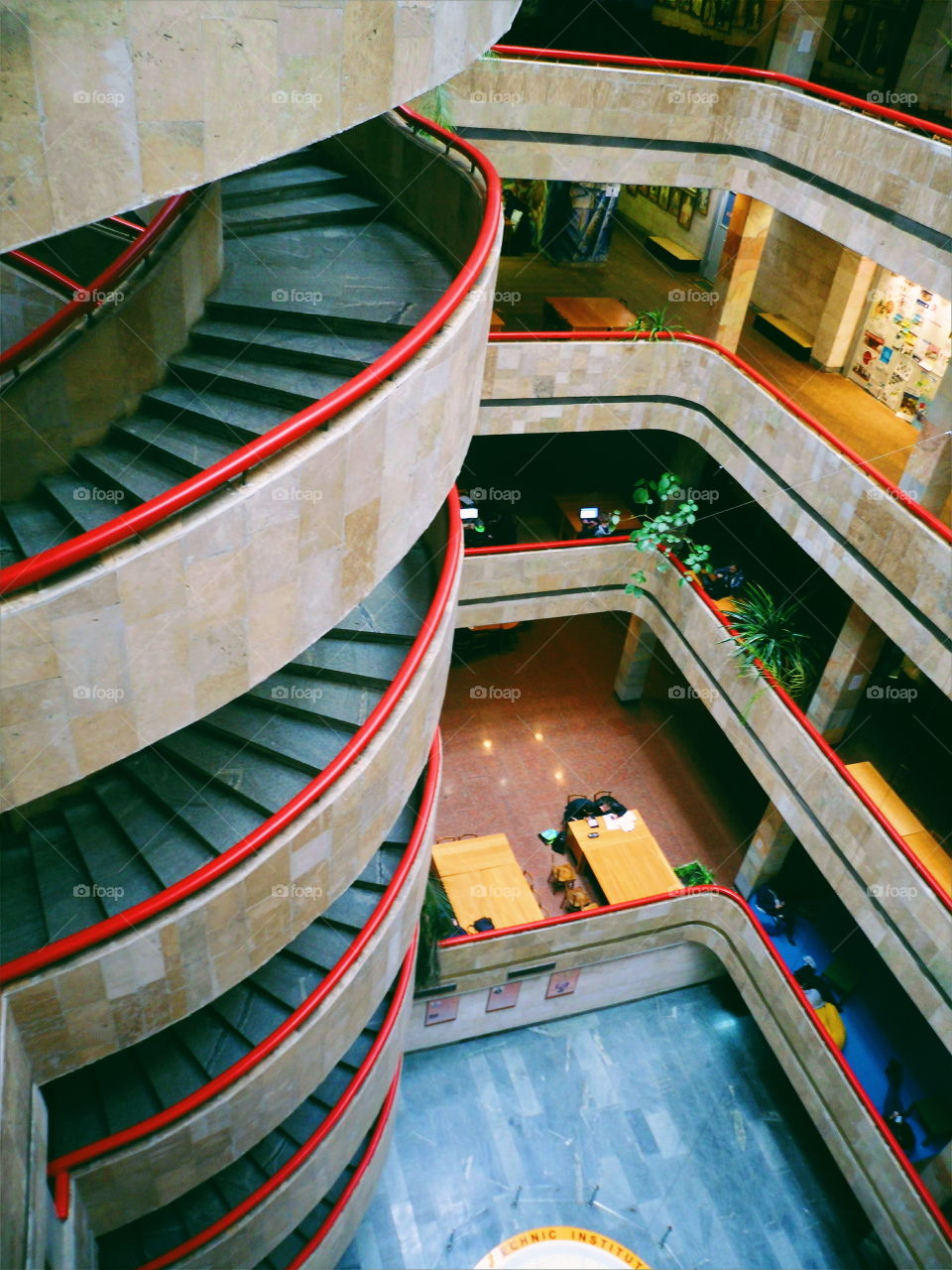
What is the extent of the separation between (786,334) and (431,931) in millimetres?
12033

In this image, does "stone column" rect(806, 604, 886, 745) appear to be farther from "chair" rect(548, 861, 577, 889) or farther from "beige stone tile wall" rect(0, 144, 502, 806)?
"beige stone tile wall" rect(0, 144, 502, 806)

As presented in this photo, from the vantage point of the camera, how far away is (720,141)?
1406 cm

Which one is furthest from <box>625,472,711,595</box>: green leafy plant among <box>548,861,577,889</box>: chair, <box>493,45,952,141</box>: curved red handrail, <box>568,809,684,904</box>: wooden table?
<box>493,45,952,141</box>: curved red handrail

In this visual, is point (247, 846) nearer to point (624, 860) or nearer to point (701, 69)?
point (624, 860)

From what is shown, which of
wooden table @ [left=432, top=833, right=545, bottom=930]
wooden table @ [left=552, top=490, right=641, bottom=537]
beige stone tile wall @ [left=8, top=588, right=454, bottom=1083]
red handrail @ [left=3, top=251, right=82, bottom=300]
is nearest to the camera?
beige stone tile wall @ [left=8, top=588, right=454, bottom=1083]

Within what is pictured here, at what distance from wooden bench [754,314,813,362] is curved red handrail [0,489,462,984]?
36.9 feet

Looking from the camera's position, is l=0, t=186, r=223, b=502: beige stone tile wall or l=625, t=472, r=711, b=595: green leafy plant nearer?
l=0, t=186, r=223, b=502: beige stone tile wall

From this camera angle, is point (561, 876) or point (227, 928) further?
point (561, 876)

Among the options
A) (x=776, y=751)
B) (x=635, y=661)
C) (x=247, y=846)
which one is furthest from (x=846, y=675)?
(x=247, y=846)

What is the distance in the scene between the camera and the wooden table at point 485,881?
47.7 feet

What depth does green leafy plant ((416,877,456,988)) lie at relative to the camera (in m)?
13.4

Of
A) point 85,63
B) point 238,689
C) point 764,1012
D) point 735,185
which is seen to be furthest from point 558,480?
point 85,63

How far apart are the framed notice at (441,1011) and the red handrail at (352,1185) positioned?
1.81 metres

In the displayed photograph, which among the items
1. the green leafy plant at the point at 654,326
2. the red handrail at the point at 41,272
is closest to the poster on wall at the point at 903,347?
the green leafy plant at the point at 654,326
